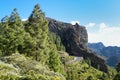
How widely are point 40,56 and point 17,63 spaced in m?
32.2

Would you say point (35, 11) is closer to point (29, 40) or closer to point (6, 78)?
point (29, 40)

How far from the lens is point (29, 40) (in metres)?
53.6

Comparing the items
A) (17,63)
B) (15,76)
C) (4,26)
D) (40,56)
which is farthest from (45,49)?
(15,76)

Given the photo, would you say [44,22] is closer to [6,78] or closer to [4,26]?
[4,26]

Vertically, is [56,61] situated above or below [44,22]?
below

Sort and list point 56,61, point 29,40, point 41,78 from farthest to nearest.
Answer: point 56,61
point 29,40
point 41,78

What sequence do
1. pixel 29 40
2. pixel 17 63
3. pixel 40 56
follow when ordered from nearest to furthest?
1. pixel 17 63
2. pixel 29 40
3. pixel 40 56

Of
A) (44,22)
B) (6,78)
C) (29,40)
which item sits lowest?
(6,78)

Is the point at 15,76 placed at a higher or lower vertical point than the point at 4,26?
lower

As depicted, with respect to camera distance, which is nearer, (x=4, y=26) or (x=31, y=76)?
(x=31, y=76)

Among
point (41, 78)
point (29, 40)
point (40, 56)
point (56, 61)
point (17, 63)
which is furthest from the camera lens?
point (56, 61)

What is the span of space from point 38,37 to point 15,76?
38.5m

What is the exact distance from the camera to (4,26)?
183ft

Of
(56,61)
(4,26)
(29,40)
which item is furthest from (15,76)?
(56,61)
